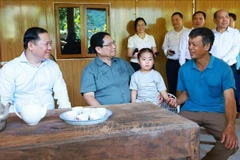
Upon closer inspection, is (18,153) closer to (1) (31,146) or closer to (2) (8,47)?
(1) (31,146)

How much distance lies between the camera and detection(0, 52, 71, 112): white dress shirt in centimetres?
202

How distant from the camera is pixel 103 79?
7.47 feet

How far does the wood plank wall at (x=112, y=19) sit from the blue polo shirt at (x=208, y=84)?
243 centimetres

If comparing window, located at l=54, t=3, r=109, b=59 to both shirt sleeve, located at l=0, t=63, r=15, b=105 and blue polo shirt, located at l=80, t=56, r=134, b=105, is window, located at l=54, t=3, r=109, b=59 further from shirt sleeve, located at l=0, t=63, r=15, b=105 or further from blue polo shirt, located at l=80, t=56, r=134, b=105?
shirt sleeve, located at l=0, t=63, r=15, b=105

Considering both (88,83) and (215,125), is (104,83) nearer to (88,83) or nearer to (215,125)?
(88,83)

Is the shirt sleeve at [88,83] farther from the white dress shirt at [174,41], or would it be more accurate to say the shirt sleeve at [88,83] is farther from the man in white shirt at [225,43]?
the white dress shirt at [174,41]

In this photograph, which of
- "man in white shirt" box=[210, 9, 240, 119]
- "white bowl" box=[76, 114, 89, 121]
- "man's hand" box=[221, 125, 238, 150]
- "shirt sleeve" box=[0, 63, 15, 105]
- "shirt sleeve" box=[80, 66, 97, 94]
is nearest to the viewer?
"white bowl" box=[76, 114, 89, 121]

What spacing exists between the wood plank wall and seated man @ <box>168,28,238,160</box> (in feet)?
8.13

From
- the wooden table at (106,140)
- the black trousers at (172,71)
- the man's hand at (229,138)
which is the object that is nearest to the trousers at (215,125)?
the man's hand at (229,138)

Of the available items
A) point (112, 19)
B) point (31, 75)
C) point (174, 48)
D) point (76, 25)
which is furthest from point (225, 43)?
point (31, 75)

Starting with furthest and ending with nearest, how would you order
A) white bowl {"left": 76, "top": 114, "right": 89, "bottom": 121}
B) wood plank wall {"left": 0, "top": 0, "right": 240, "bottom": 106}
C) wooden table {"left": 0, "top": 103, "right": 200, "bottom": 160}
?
1. wood plank wall {"left": 0, "top": 0, "right": 240, "bottom": 106}
2. white bowl {"left": 76, "top": 114, "right": 89, "bottom": 121}
3. wooden table {"left": 0, "top": 103, "right": 200, "bottom": 160}

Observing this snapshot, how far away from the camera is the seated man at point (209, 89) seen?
2.04 m

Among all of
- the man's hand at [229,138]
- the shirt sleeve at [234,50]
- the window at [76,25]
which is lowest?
the man's hand at [229,138]

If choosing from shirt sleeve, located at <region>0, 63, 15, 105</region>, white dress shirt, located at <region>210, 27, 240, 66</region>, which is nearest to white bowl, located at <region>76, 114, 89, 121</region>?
shirt sleeve, located at <region>0, 63, 15, 105</region>
